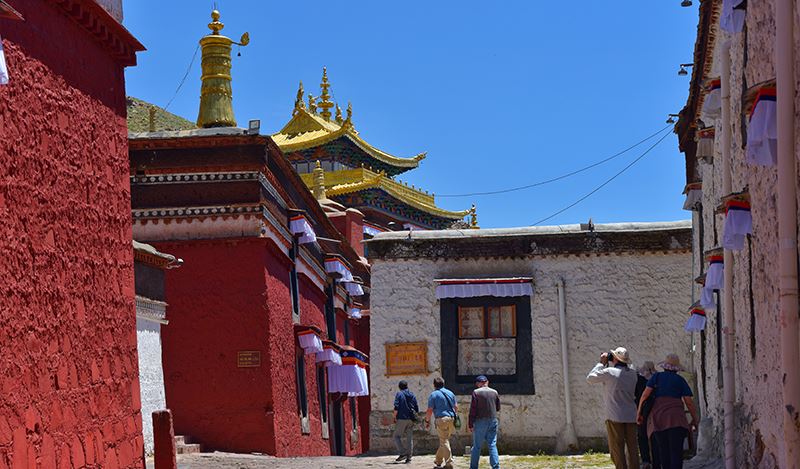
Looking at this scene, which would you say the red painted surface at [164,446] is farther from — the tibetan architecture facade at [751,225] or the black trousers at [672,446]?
the tibetan architecture facade at [751,225]

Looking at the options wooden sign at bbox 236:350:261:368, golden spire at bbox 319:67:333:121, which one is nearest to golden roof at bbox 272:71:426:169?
golden spire at bbox 319:67:333:121

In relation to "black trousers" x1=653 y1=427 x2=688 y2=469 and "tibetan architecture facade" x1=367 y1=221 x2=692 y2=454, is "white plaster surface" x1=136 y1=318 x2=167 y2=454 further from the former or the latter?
"black trousers" x1=653 y1=427 x2=688 y2=469

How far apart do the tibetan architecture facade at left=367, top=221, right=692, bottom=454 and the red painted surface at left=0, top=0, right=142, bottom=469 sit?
928 cm

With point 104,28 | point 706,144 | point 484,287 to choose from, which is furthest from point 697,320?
point 104,28

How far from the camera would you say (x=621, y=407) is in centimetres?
1391

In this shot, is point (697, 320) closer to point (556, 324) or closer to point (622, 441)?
point (622, 441)

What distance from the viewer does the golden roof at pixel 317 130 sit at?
4566cm

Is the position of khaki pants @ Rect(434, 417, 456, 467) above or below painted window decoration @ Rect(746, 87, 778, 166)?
below

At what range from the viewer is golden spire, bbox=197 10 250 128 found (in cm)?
2366

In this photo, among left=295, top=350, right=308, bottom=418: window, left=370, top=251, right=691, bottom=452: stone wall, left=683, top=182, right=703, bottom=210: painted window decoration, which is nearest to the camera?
left=683, top=182, right=703, bottom=210: painted window decoration

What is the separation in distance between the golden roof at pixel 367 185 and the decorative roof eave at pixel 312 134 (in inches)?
40.0

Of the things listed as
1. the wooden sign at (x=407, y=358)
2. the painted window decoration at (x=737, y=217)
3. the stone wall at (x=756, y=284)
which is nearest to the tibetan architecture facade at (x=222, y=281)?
the wooden sign at (x=407, y=358)

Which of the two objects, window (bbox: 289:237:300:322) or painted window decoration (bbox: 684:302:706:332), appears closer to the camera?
painted window decoration (bbox: 684:302:706:332)

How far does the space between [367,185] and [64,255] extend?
33222 mm
